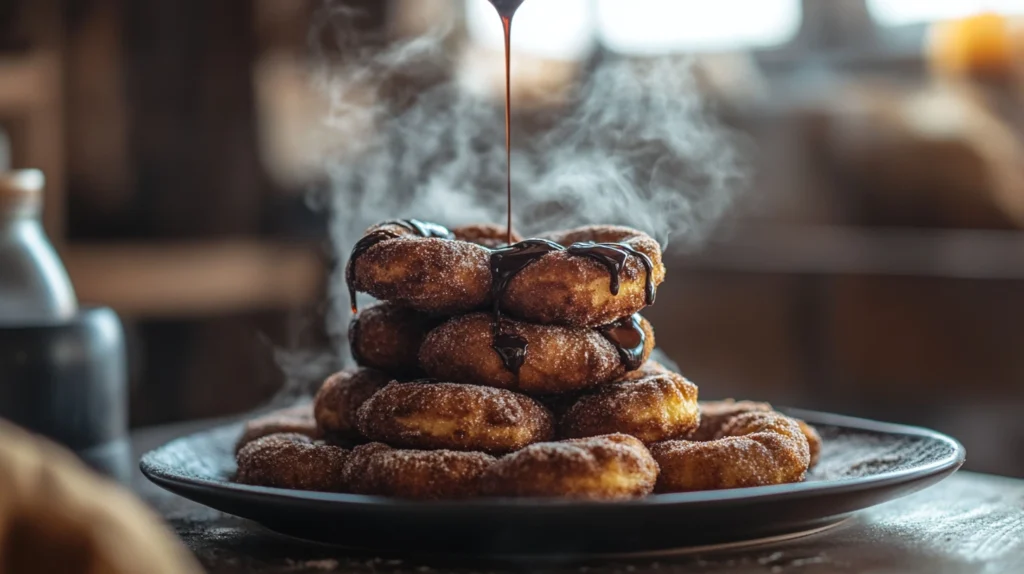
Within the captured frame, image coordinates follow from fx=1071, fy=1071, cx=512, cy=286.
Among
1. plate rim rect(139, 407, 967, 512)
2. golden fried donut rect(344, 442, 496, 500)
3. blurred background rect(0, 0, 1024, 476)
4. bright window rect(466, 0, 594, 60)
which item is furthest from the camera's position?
bright window rect(466, 0, 594, 60)

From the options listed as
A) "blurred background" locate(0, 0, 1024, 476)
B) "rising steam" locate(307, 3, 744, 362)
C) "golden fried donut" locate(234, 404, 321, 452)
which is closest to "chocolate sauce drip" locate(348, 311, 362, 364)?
"golden fried donut" locate(234, 404, 321, 452)

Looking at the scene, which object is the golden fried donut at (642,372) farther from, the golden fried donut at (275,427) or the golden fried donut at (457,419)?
the golden fried donut at (275,427)

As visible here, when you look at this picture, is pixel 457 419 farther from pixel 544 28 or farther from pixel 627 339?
pixel 544 28

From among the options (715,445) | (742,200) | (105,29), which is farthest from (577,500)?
(742,200)

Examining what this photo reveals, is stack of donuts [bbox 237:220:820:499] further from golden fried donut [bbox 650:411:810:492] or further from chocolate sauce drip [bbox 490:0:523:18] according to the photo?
chocolate sauce drip [bbox 490:0:523:18]

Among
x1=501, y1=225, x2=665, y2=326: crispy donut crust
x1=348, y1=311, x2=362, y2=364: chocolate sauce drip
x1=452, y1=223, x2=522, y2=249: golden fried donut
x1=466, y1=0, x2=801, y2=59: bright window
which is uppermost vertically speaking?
x1=466, y1=0, x2=801, y2=59: bright window

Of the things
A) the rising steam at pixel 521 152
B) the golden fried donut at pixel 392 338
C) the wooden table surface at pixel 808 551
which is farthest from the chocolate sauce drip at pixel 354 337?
the rising steam at pixel 521 152

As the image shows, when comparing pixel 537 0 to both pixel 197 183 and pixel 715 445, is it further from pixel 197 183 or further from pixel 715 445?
pixel 715 445
